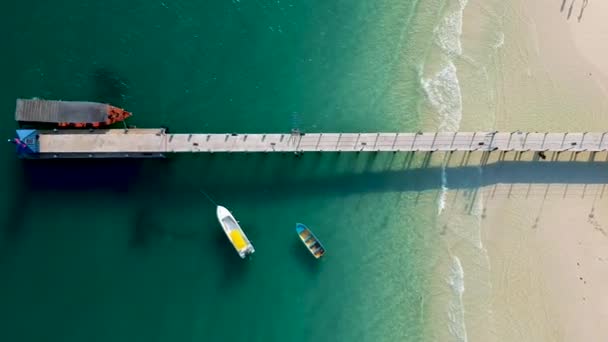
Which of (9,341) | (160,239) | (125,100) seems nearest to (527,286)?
(160,239)

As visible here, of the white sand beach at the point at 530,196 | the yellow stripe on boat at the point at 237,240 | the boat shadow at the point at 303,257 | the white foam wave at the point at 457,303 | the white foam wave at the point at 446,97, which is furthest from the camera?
the white foam wave at the point at 446,97

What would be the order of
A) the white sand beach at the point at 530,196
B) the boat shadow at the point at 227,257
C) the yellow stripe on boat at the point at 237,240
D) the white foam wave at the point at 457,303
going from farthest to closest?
1. the white sand beach at the point at 530,196
2. the white foam wave at the point at 457,303
3. the boat shadow at the point at 227,257
4. the yellow stripe on boat at the point at 237,240

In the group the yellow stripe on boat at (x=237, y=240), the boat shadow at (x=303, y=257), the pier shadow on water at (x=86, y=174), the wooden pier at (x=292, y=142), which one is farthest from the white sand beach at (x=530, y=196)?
the pier shadow on water at (x=86, y=174)

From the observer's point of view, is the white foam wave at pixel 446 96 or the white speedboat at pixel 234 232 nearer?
the white speedboat at pixel 234 232

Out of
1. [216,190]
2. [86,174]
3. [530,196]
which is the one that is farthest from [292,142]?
[530,196]

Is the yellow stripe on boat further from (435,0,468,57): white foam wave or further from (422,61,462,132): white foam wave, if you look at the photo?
(435,0,468,57): white foam wave

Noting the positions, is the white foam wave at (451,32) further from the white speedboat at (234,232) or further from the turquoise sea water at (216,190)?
the white speedboat at (234,232)

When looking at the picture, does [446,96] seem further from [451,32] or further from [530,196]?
[530,196]

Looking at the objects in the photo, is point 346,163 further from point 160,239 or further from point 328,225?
point 160,239
